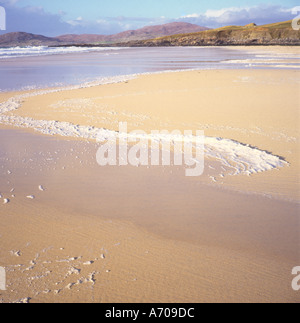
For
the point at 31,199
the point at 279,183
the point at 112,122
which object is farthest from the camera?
the point at 112,122

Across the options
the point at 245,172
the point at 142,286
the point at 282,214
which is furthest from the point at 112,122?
the point at 142,286

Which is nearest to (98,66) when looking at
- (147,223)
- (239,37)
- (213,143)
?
(213,143)

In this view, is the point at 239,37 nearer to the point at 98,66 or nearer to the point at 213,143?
the point at 98,66

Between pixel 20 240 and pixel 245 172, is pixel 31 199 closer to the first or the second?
pixel 20 240

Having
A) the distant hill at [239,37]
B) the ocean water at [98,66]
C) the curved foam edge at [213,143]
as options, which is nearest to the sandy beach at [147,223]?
the curved foam edge at [213,143]

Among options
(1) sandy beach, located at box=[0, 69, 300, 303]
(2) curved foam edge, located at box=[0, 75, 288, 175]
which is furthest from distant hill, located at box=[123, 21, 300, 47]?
(1) sandy beach, located at box=[0, 69, 300, 303]

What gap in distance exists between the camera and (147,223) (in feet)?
11.4

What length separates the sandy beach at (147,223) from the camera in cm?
257

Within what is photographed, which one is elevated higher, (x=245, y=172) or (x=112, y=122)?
(x=112, y=122)

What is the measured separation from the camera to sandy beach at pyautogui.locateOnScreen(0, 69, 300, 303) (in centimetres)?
257

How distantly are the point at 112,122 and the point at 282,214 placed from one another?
484 centimetres
